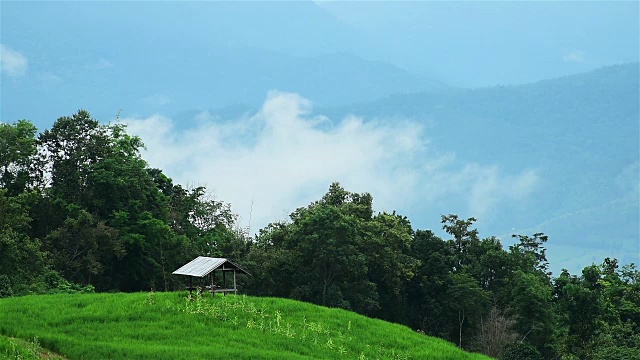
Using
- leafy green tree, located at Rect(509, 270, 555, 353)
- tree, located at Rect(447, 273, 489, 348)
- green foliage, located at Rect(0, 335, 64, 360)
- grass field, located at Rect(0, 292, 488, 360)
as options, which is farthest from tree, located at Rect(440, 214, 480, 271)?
green foliage, located at Rect(0, 335, 64, 360)

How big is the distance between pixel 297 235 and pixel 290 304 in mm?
20599

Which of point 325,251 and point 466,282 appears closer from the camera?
point 325,251

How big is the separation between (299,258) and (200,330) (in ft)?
85.4

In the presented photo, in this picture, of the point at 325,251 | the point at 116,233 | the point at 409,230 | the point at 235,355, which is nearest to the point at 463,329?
the point at 409,230

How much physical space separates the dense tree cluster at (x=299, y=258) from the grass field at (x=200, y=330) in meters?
14.2

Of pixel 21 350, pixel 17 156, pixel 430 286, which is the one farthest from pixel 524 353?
pixel 17 156

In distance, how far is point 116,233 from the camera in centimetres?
5131

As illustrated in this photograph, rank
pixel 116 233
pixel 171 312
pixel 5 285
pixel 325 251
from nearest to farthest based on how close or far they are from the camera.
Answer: pixel 171 312, pixel 5 285, pixel 116 233, pixel 325 251

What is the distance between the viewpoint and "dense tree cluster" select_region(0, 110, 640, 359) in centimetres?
5131

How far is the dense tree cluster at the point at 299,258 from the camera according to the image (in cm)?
5131

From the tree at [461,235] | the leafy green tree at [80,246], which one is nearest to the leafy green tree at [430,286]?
the tree at [461,235]

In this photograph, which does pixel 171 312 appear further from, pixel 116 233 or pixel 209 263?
pixel 116 233

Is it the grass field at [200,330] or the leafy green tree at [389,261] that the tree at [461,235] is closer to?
the leafy green tree at [389,261]

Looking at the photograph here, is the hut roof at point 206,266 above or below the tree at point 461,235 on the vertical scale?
below
